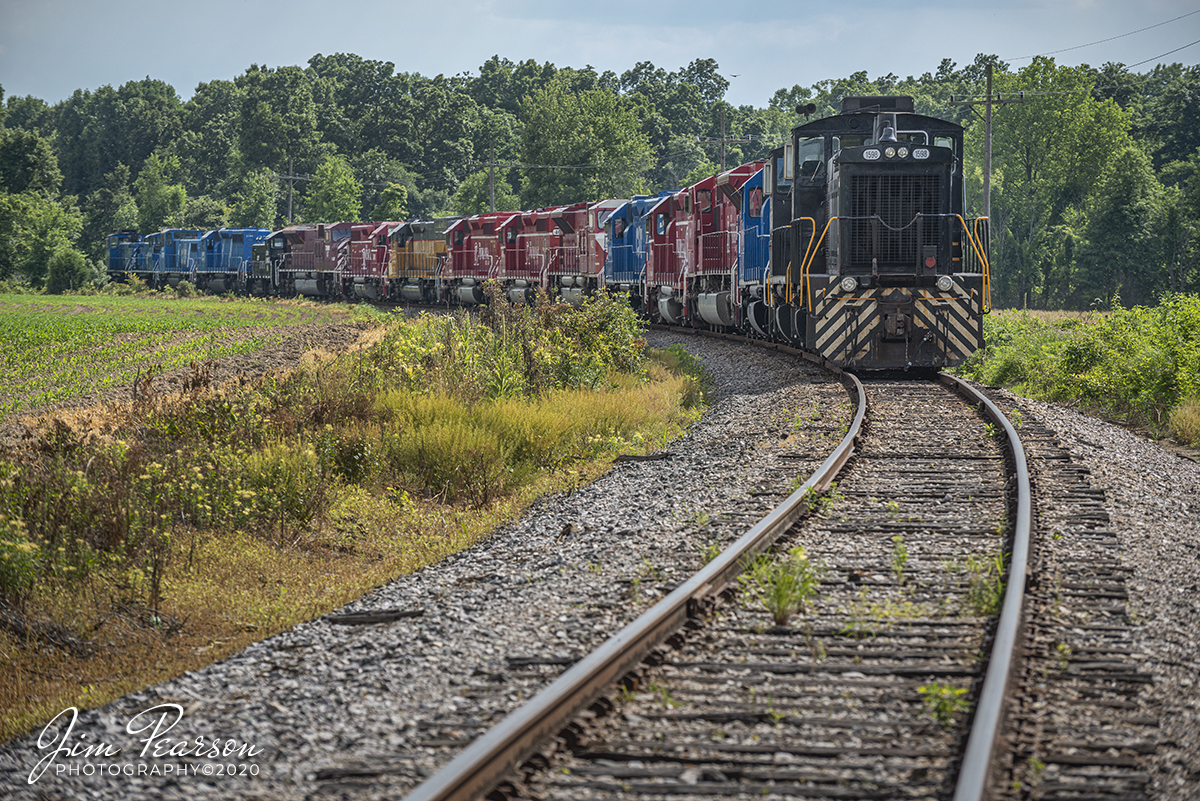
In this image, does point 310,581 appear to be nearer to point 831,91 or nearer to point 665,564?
point 665,564

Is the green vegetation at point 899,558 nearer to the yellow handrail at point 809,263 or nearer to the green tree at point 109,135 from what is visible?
the yellow handrail at point 809,263

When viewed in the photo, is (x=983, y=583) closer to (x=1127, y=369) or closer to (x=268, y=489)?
(x=268, y=489)

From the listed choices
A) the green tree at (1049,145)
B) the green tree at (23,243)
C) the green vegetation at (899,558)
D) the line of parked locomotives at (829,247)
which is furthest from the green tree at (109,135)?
the green vegetation at (899,558)

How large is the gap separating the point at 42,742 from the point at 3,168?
9254 centimetres

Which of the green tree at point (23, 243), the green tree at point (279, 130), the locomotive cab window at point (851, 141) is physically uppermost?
the green tree at point (279, 130)

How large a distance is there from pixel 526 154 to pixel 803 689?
8701 centimetres

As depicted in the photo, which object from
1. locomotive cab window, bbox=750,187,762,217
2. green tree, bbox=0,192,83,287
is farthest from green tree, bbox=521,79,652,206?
locomotive cab window, bbox=750,187,762,217

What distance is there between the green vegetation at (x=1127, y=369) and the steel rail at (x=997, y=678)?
23.1 feet

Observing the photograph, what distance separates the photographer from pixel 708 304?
→ 2417 centimetres

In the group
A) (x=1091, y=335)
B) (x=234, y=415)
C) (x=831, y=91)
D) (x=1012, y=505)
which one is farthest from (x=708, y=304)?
(x=831, y=91)

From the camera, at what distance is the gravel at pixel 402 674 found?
402 centimetres

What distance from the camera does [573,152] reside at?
8619 cm

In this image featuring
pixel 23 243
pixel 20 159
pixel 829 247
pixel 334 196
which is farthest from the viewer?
pixel 20 159

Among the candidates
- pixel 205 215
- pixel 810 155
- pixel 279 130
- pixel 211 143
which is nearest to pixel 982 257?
pixel 810 155
